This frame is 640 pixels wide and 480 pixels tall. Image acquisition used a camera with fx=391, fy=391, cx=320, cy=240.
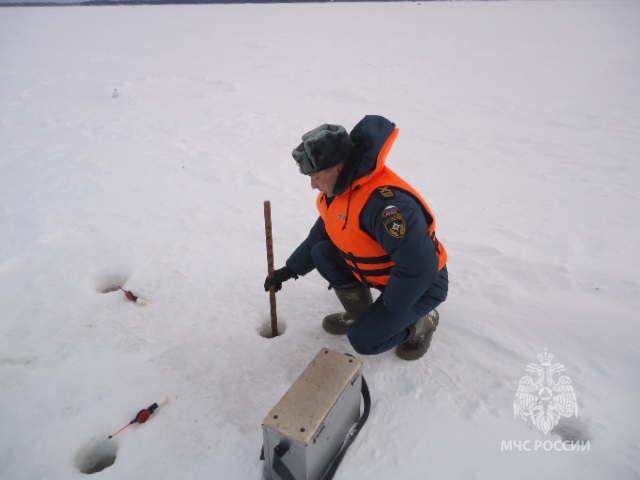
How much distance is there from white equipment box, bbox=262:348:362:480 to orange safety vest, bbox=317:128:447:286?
552 mm

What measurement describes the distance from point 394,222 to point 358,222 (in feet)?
0.79

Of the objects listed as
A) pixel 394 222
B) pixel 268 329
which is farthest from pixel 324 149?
pixel 268 329

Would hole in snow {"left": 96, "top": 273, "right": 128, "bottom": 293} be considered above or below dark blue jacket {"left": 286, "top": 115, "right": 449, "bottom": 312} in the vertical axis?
below

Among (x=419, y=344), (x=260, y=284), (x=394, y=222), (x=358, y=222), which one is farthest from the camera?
(x=260, y=284)

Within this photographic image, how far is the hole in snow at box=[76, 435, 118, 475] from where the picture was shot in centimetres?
205

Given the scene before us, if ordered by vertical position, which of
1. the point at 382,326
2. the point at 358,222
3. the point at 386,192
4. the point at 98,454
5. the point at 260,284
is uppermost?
the point at 386,192

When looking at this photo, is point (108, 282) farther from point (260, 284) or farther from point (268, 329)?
point (268, 329)

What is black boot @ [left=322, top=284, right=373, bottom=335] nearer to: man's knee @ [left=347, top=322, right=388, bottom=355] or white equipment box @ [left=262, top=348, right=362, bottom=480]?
man's knee @ [left=347, top=322, right=388, bottom=355]

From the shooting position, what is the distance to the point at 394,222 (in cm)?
187

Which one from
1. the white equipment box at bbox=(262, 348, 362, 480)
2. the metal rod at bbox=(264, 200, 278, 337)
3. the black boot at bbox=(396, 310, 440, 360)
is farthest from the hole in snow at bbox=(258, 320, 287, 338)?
the white equipment box at bbox=(262, 348, 362, 480)

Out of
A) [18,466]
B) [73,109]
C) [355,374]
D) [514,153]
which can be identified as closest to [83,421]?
[18,466]

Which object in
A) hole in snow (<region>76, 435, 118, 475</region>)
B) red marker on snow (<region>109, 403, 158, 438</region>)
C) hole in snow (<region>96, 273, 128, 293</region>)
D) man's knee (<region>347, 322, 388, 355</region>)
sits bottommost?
hole in snow (<region>76, 435, 118, 475</region>)

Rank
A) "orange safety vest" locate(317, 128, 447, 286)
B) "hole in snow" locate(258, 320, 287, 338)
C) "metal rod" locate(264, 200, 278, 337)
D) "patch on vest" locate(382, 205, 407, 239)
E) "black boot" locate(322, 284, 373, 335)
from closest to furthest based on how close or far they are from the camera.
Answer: "patch on vest" locate(382, 205, 407, 239)
"orange safety vest" locate(317, 128, 447, 286)
"metal rod" locate(264, 200, 278, 337)
"black boot" locate(322, 284, 373, 335)
"hole in snow" locate(258, 320, 287, 338)

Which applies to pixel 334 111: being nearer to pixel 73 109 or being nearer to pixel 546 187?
pixel 546 187
